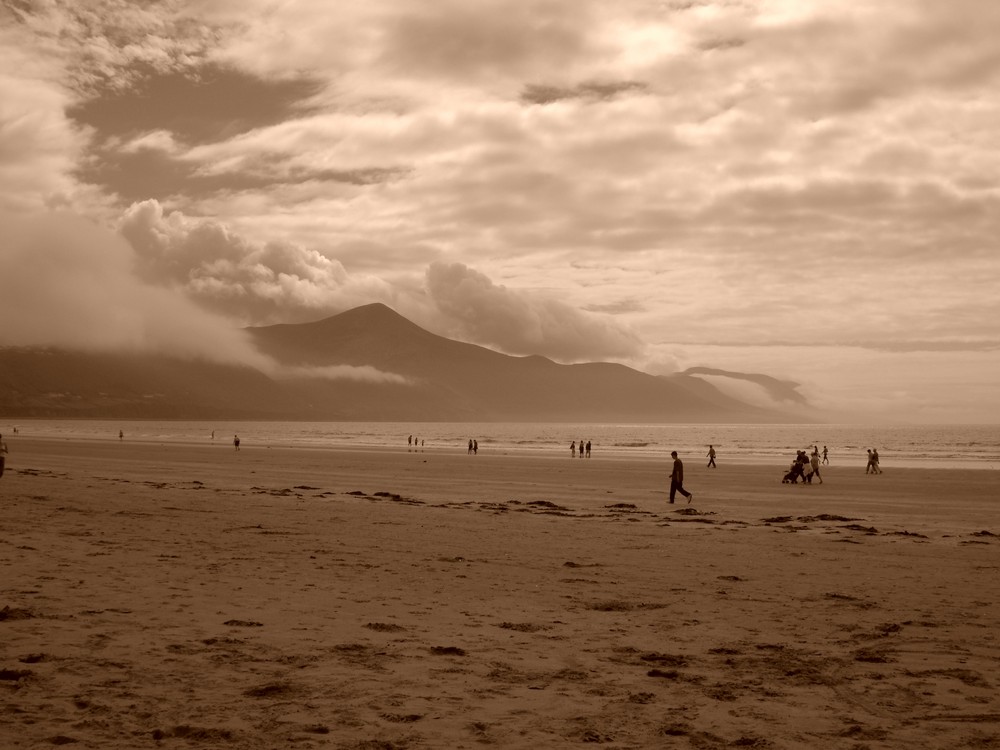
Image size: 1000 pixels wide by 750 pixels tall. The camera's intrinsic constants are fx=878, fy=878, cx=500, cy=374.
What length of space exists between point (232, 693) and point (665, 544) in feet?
36.0

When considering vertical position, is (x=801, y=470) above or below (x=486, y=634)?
above

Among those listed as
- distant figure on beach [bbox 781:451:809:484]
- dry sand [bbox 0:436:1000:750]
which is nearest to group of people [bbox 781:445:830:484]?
distant figure on beach [bbox 781:451:809:484]

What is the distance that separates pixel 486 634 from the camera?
8.80m

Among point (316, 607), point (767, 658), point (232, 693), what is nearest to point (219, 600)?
point (316, 607)

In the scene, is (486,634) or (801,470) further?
(801,470)

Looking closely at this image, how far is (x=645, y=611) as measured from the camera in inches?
396

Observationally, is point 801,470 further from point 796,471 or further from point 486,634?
point 486,634

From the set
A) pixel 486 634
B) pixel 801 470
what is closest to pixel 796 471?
pixel 801 470

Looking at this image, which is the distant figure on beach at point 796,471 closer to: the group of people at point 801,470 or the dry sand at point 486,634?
the group of people at point 801,470

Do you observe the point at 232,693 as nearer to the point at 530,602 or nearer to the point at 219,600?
the point at 219,600

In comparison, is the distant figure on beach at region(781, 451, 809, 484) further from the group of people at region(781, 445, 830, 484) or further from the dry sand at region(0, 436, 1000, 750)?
the dry sand at region(0, 436, 1000, 750)

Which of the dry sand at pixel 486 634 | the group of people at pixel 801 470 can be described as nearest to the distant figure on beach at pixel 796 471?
the group of people at pixel 801 470

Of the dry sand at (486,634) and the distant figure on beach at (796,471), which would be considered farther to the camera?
the distant figure on beach at (796,471)

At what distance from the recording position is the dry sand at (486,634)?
6090mm
